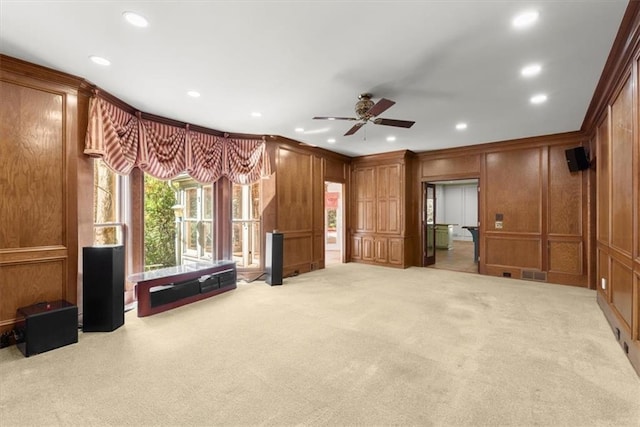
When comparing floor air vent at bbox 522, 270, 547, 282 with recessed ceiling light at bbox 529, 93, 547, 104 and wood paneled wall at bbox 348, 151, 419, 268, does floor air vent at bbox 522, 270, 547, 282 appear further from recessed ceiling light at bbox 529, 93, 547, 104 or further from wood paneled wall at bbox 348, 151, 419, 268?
recessed ceiling light at bbox 529, 93, 547, 104

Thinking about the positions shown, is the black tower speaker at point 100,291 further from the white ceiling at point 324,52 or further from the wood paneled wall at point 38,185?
the white ceiling at point 324,52

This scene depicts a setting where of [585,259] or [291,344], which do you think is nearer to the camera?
[291,344]

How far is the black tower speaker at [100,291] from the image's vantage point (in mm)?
3309

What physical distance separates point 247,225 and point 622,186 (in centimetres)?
545

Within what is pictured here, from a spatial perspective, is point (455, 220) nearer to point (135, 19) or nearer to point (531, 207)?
point (531, 207)

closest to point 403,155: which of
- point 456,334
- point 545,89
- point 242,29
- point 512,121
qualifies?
point 512,121

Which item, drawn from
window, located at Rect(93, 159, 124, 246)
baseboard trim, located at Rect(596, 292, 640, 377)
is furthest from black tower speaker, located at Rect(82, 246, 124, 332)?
baseboard trim, located at Rect(596, 292, 640, 377)

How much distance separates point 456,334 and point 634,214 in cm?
194

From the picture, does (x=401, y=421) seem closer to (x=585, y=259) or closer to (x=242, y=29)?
(x=242, y=29)

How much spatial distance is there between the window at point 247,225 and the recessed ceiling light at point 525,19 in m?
4.66

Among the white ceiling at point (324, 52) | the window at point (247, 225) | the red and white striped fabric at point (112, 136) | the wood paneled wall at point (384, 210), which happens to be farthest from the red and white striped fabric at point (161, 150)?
the wood paneled wall at point (384, 210)

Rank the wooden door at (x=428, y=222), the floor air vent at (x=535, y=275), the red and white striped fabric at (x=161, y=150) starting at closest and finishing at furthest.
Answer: the red and white striped fabric at (x=161, y=150) < the floor air vent at (x=535, y=275) < the wooden door at (x=428, y=222)

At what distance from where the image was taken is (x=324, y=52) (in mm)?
2779

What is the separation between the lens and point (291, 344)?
299 cm
